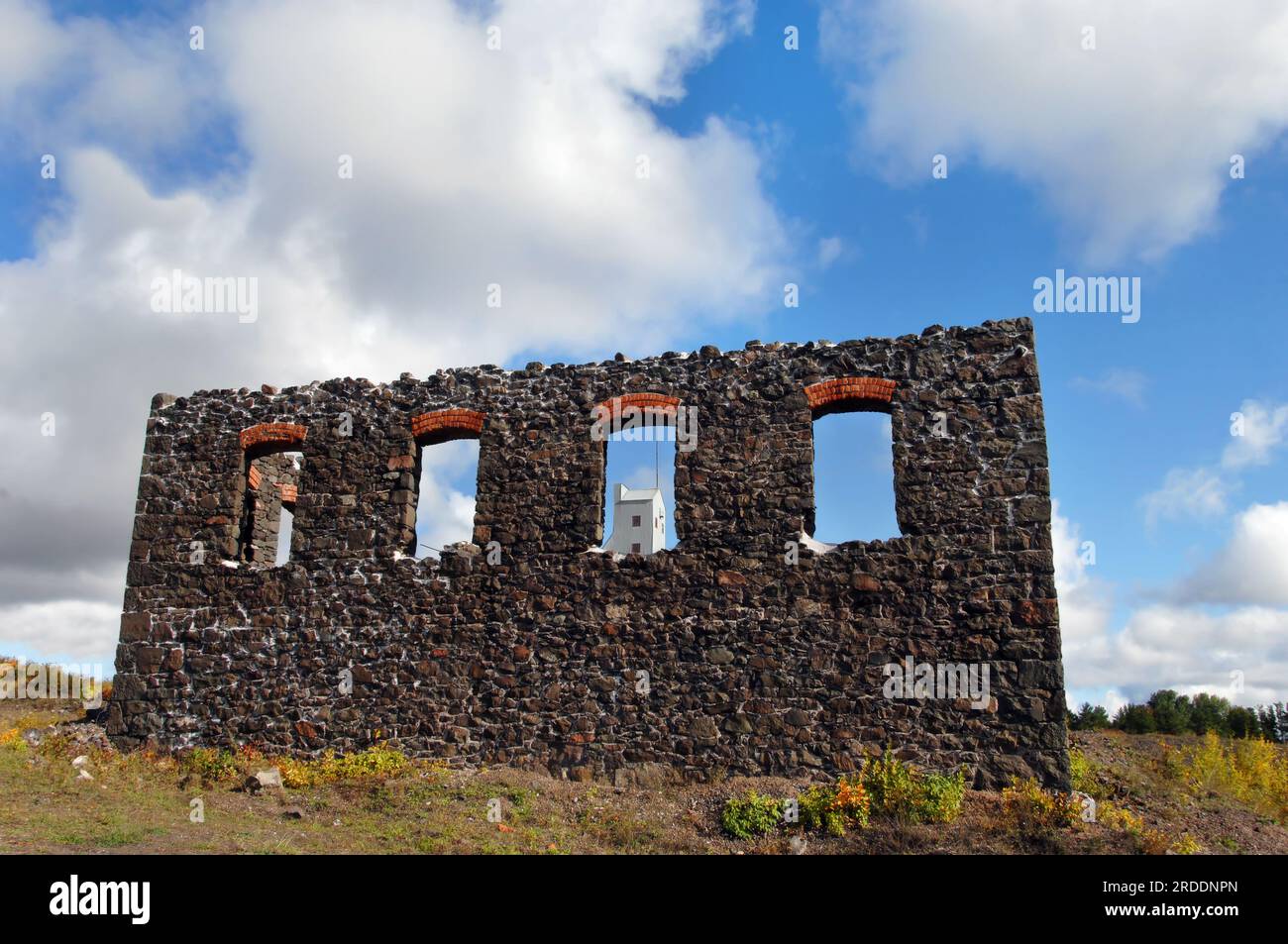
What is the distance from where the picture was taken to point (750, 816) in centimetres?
917

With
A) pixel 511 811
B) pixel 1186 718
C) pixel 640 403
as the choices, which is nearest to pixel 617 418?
pixel 640 403

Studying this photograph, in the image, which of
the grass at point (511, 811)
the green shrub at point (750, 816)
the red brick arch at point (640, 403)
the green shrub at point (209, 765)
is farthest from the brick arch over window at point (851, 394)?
the green shrub at point (209, 765)

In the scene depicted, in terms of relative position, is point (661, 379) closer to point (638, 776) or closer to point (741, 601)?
point (741, 601)

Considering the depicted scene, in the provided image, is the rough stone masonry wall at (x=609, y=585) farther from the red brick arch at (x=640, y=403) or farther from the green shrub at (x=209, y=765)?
the green shrub at (x=209, y=765)

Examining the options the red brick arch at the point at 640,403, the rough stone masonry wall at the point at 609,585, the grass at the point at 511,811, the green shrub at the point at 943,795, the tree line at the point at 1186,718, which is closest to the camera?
the grass at the point at 511,811

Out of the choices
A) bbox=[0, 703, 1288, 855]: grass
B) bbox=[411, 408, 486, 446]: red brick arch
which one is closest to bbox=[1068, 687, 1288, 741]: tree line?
bbox=[0, 703, 1288, 855]: grass

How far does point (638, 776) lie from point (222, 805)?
461cm

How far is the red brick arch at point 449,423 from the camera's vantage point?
12336 mm

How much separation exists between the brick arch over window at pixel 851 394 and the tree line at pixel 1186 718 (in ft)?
38.4

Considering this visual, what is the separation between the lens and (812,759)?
33.0 ft

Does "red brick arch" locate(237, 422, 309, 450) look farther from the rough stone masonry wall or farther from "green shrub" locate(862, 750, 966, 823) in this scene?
"green shrub" locate(862, 750, 966, 823)

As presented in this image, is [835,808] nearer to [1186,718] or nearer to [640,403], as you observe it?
[640,403]
